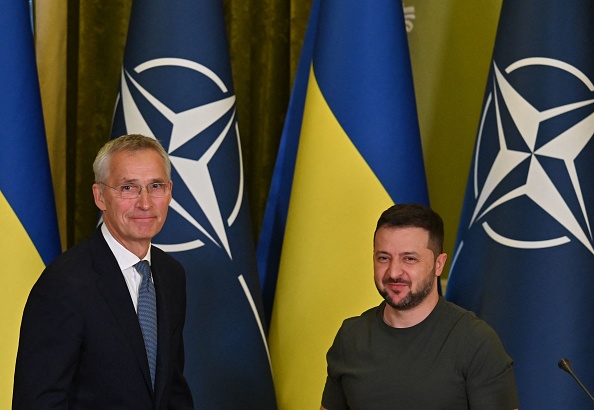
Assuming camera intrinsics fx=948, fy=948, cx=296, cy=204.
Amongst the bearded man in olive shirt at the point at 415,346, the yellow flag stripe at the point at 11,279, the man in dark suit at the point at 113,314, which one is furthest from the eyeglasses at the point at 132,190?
the yellow flag stripe at the point at 11,279

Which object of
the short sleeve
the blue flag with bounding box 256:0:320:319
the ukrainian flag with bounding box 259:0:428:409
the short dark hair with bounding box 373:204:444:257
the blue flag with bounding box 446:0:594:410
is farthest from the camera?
the blue flag with bounding box 256:0:320:319

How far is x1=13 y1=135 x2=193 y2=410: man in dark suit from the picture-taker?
1.62 meters

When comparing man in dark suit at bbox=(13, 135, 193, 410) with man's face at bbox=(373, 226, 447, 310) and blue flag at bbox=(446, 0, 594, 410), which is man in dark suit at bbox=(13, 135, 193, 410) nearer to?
man's face at bbox=(373, 226, 447, 310)

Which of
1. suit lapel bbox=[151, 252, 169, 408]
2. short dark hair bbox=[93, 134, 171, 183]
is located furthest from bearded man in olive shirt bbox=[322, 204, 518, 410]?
short dark hair bbox=[93, 134, 171, 183]

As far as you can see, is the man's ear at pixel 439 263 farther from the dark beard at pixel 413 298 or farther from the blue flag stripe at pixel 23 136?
the blue flag stripe at pixel 23 136

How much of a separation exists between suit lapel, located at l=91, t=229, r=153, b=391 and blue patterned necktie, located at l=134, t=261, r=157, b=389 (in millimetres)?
40

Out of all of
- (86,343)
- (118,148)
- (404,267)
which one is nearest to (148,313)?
(86,343)

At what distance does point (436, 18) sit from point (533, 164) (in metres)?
0.84

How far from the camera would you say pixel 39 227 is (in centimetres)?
256

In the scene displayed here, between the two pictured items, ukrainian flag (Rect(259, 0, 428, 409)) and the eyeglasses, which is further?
ukrainian flag (Rect(259, 0, 428, 409))

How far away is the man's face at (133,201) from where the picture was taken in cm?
178

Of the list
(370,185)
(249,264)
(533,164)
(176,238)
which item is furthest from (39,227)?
(533,164)

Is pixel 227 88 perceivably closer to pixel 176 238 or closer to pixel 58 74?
pixel 176 238

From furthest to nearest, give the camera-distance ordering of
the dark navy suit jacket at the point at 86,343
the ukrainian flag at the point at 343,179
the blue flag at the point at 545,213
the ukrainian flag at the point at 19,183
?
the ukrainian flag at the point at 343,179 < the ukrainian flag at the point at 19,183 < the blue flag at the point at 545,213 < the dark navy suit jacket at the point at 86,343
